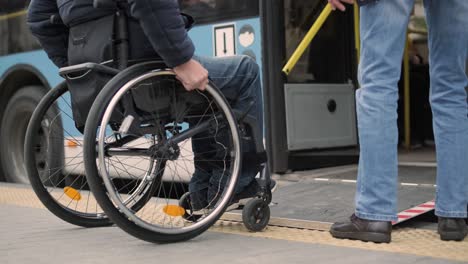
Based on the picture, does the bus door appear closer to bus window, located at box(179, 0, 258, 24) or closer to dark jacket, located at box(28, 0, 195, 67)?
bus window, located at box(179, 0, 258, 24)

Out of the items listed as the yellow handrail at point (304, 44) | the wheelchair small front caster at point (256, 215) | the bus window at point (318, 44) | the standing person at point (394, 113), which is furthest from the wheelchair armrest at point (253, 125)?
the bus window at point (318, 44)

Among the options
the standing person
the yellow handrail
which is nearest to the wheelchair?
the standing person

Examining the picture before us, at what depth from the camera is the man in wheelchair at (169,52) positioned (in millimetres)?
2479

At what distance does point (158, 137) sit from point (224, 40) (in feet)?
6.68

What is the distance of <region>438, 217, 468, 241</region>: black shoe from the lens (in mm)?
2565

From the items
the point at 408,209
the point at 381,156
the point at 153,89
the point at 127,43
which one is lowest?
the point at 408,209

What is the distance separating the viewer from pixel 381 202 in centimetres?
252

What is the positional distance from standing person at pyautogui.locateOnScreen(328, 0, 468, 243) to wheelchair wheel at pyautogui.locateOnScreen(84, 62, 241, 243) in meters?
0.52

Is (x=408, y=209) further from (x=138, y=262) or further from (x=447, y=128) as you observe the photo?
(x=138, y=262)

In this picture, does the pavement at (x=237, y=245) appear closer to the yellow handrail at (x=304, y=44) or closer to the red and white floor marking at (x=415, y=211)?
the red and white floor marking at (x=415, y=211)

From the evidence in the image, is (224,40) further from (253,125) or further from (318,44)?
(253,125)

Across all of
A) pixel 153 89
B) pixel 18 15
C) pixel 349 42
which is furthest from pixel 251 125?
pixel 18 15

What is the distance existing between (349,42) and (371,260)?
334cm

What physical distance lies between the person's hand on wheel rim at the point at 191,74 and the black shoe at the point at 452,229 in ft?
3.47
